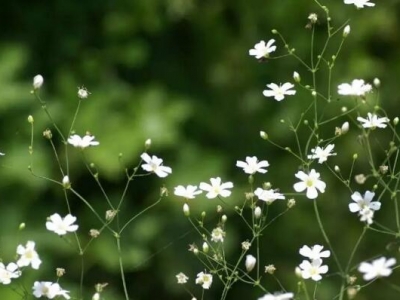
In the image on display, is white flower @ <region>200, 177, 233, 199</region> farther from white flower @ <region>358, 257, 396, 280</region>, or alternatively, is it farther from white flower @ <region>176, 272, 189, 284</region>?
white flower @ <region>358, 257, 396, 280</region>

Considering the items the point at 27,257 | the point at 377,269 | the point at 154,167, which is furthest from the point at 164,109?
the point at 377,269

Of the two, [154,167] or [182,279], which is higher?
[154,167]

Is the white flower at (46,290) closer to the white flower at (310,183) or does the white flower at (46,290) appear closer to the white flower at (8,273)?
the white flower at (8,273)

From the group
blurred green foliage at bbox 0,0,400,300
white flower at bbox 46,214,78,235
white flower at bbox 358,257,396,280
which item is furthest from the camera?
blurred green foliage at bbox 0,0,400,300

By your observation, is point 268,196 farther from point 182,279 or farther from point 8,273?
point 8,273

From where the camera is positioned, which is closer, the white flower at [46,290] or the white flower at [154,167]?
the white flower at [46,290]

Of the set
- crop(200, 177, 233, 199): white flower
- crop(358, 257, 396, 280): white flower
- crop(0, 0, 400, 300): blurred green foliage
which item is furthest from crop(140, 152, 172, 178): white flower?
crop(0, 0, 400, 300): blurred green foliage

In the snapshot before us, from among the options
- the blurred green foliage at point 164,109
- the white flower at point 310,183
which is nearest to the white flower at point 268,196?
the white flower at point 310,183

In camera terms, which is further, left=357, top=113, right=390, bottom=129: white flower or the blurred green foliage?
the blurred green foliage

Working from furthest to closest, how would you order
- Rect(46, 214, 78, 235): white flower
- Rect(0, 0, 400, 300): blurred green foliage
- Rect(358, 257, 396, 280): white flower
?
1. Rect(0, 0, 400, 300): blurred green foliage
2. Rect(46, 214, 78, 235): white flower
3. Rect(358, 257, 396, 280): white flower
